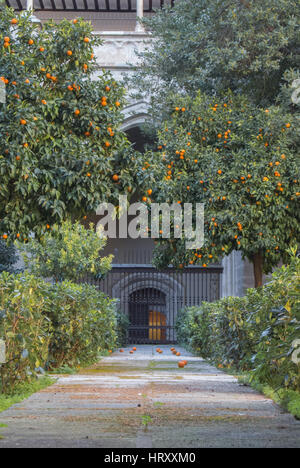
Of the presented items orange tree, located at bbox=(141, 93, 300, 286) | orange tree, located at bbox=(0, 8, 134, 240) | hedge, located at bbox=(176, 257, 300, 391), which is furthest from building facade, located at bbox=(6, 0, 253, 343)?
orange tree, located at bbox=(0, 8, 134, 240)

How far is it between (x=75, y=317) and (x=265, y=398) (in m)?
3.58

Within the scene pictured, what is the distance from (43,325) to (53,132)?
79.6 inches

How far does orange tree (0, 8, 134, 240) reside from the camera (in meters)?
5.61

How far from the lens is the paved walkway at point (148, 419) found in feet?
8.95

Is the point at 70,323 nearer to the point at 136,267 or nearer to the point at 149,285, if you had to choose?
the point at 136,267

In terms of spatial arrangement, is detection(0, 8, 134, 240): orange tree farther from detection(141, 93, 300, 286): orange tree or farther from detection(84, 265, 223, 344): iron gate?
detection(84, 265, 223, 344): iron gate

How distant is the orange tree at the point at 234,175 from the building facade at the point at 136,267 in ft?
16.0

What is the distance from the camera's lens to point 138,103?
19000 millimetres

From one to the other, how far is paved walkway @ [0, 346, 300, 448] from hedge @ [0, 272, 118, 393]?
353mm

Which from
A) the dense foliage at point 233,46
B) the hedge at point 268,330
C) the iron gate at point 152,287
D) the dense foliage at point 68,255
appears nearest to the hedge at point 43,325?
the hedge at point 268,330

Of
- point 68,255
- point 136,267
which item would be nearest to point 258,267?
point 68,255

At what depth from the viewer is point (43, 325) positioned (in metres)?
6.39

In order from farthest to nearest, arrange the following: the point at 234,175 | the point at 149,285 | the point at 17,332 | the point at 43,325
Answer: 1. the point at 149,285
2. the point at 234,175
3. the point at 43,325
4. the point at 17,332

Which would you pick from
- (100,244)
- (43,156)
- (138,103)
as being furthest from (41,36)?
(138,103)
